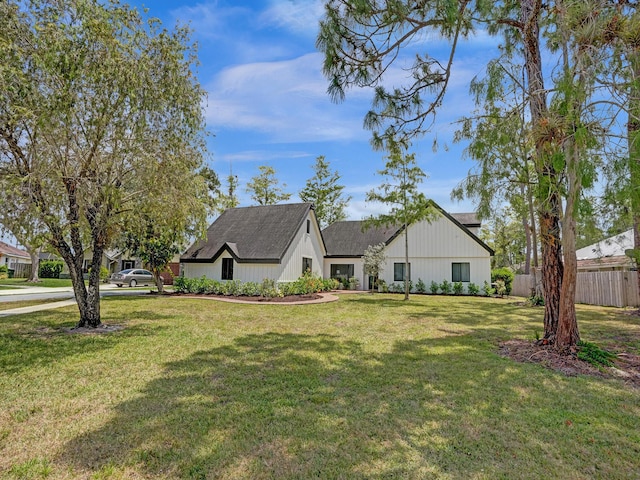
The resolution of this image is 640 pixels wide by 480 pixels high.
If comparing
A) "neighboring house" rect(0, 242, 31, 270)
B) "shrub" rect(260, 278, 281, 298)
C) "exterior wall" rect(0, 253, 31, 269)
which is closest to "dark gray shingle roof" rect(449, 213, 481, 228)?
"shrub" rect(260, 278, 281, 298)

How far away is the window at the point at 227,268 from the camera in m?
20.2

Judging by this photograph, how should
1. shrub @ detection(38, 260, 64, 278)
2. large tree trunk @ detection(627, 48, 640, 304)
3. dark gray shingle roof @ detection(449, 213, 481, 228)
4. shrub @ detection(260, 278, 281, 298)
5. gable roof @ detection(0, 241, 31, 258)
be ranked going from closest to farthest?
large tree trunk @ detection(627, 48, 640, 304)
shrub @ detection(260, 278, 281, 298)
dark gray shingle roof @ detection(449, 213, 481, 228)
gable roof @ detection(0, 241, 31, 258)
shrub @ detection(38, 260, 64, 278)

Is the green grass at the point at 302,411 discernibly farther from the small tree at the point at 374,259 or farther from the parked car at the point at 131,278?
the parked car at the point at 131,278

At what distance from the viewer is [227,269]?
20.4 metres

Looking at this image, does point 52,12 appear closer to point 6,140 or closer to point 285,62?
point 6,140

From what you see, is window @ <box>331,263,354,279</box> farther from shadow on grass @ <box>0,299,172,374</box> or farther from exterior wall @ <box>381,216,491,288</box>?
shadow on grass @ <box>0,299,172,374</box>

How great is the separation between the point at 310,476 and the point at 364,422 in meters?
1.16

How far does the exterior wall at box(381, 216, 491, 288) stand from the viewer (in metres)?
23.0

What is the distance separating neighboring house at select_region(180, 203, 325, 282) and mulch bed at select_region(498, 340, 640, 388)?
13055mm

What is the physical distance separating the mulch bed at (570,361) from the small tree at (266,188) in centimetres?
3309

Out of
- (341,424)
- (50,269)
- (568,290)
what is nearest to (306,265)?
(568,290)

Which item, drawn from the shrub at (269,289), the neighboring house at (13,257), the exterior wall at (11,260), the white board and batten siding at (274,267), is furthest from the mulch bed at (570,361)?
the exterior wall at (11,260)

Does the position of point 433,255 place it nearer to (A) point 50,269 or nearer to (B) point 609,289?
(B) point 609,289

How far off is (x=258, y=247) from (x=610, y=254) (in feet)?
60.9
